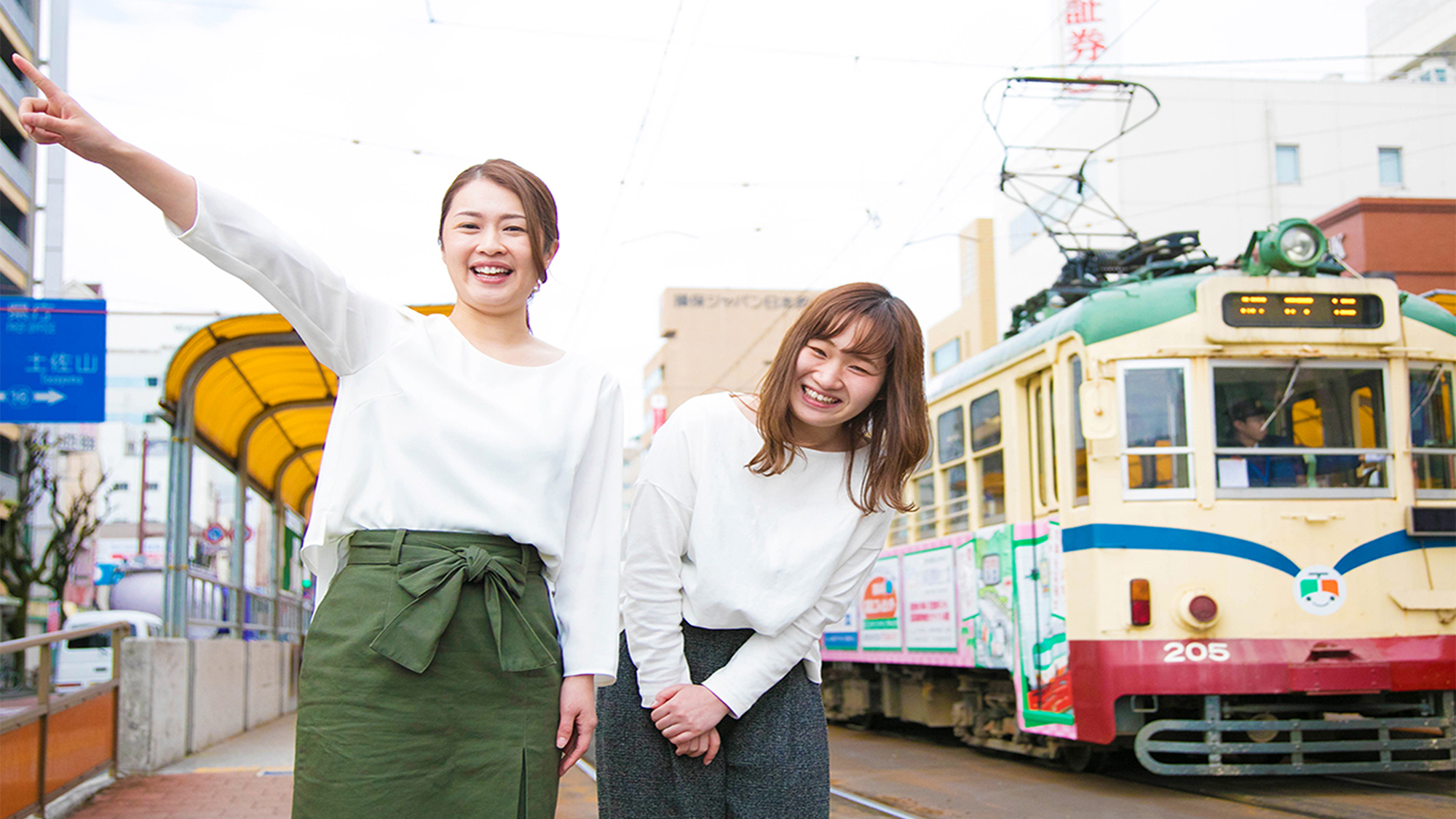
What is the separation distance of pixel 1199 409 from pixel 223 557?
2948cm

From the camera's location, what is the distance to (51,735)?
19.7 feet

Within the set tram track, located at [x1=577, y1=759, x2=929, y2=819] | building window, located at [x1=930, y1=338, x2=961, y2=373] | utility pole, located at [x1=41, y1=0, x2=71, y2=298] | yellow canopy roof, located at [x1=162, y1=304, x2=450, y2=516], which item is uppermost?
utility pole, located at [x1=41, y1=0, x2=71, y2=298]

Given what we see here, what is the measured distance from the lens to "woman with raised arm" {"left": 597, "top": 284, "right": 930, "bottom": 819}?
241 cm

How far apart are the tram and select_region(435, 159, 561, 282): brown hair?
224 inches

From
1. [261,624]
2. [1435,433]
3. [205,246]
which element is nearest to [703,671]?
[205,246]

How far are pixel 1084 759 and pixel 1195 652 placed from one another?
1606mm

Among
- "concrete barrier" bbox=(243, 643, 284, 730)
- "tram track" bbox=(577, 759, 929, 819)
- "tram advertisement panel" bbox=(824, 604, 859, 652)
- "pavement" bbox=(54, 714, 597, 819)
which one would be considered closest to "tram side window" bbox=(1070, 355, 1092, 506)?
"tram track" bbox=(577, 759, 929, 819)

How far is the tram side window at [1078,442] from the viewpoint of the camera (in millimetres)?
7750

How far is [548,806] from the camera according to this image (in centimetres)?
213

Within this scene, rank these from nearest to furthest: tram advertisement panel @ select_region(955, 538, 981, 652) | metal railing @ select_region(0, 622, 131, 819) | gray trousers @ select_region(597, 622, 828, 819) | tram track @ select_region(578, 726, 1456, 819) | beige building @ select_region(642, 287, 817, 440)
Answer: gray trousers @ select_region(597, 622, 828, 819), metal railing @ select_region(0, 622, 131, 819), tram track @ select_region(578, 726, 1456, 819), tram advertisement panel @ select_region(955, 538, 981, 652), beige building @ select_region(642, 287, 817, 440)

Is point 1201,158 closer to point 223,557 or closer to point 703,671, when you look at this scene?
point 223,557

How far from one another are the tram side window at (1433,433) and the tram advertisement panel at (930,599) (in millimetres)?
3047

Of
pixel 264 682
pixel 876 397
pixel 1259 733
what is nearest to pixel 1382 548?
pixel 1259 733

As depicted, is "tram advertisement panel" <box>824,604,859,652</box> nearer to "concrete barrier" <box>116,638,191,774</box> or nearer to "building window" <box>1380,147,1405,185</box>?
"concrete barrier" <box>116,638,191,774</box>
